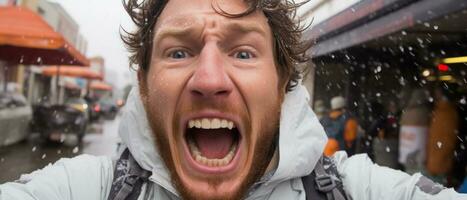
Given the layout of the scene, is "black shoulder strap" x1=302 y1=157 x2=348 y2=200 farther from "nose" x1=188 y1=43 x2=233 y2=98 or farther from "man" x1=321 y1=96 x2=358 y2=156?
"man" x1=321 y1=96 x2=358 y2=156

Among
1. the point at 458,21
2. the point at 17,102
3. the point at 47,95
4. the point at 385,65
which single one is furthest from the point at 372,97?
the point at 47,95

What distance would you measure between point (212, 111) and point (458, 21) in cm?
442

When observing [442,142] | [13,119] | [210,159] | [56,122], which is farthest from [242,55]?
[56,122]

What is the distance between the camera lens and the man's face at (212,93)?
5.43 feet

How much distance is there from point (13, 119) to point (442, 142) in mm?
9310

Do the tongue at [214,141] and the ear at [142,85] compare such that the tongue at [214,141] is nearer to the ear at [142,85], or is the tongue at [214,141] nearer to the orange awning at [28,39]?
the ear at [142,85]

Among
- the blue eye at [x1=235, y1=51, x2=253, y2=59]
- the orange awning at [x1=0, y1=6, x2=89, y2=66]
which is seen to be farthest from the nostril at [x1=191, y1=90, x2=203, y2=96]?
the orange awning at [x1=0, y1=6, x2=89, y2=66]

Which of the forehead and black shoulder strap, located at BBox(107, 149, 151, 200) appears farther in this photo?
the forehead

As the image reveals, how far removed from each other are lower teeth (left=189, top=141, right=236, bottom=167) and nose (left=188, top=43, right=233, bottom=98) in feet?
0.83

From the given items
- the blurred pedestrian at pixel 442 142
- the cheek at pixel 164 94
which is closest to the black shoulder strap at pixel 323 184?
the cheek at pixel 164 94

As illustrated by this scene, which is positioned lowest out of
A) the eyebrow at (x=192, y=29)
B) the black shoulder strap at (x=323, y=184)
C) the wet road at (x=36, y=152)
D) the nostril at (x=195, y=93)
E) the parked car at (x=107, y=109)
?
the parked car at (x=107, y=109)

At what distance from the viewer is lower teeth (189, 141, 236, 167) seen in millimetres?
1711

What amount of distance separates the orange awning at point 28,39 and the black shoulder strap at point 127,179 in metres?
7.96

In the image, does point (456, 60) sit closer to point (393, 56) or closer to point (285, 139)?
point (393, 56)
